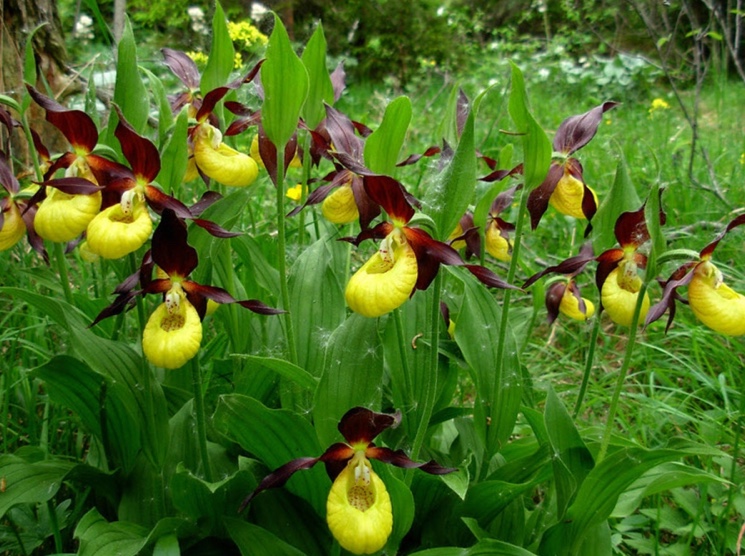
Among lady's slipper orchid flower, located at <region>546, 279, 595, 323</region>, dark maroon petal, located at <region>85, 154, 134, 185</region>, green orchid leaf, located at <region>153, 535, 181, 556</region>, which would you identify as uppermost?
dark maroon petal, located at <region>85, 154, 134, 185</region>

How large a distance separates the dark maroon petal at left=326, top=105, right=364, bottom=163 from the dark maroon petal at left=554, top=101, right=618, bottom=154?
41 centimetres

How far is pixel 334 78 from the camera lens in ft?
4.97

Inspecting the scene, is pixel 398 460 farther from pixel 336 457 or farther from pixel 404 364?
pixel 404 364

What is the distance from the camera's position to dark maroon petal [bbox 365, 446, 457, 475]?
3.43 feet

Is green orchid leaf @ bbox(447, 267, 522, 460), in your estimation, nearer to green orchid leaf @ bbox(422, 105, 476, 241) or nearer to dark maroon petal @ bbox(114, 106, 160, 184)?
green orchid leaf @ bbox(422, 105, 476, 241)

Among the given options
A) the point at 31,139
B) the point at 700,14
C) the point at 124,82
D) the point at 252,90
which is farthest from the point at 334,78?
the point at 700,14

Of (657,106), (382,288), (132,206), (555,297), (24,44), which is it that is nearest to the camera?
(382,288)

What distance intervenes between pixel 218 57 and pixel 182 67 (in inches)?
9.0

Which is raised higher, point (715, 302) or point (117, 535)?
point (715, 302)

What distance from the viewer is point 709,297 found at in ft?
3.69

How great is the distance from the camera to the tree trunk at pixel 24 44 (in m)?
2.24

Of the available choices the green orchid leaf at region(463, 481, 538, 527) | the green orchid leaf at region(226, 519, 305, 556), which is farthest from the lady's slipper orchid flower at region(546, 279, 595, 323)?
the green orchid leaf at region(226, 519, 305, 556)

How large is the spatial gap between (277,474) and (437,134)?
2.70 ft

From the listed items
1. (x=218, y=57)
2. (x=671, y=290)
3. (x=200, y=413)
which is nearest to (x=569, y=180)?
(x=671, y=290)
